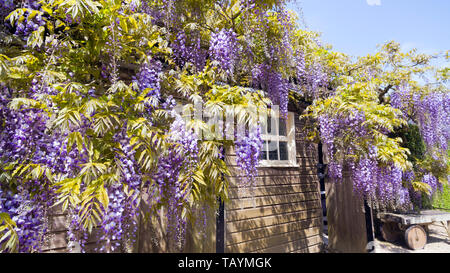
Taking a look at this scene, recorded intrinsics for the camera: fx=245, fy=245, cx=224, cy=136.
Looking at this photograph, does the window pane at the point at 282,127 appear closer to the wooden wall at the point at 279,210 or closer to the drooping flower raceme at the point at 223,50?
the wooden wall at the point at 279,210

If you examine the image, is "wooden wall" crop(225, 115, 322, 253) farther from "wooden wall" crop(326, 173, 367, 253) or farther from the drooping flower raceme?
the drooping flower raceme

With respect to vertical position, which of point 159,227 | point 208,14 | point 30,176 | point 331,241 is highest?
point 208,14

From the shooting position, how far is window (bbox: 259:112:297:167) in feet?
17.2

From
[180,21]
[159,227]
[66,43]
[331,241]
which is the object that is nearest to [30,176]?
[66,43]

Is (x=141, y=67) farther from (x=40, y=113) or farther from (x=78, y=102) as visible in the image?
(x=40, y=113)

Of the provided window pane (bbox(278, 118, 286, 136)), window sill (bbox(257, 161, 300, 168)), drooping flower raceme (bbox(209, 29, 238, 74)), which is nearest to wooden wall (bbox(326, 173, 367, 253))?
window sill (bbox(257, 161, 300, 168))

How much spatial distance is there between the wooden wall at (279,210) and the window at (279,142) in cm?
18

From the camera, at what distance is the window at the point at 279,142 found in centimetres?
523

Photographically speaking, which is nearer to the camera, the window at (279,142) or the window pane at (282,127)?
the window at (279,142)

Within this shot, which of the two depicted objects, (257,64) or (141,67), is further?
(257,64)

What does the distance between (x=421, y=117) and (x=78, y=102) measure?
315 inches

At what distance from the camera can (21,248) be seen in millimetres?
2037

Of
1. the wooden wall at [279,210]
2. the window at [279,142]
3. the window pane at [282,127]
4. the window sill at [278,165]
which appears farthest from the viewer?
the window pane at [282,127]

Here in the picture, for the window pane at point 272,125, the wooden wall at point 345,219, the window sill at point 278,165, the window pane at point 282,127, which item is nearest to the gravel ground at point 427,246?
the wooden wall at point 345,219
